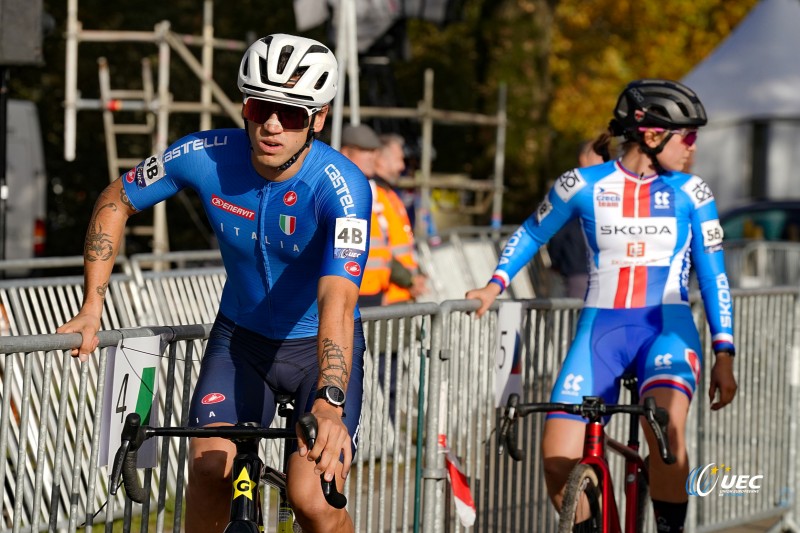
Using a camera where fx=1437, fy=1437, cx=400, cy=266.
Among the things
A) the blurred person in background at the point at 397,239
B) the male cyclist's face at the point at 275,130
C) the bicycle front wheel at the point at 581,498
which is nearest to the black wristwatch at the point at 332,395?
the male cyclist's face at the point at 275,130

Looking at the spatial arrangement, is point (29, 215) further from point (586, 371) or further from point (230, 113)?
point (586, 371)

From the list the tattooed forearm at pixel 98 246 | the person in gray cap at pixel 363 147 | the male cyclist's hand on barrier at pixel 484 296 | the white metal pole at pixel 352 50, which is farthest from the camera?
the white metal pole at pixel 352 50

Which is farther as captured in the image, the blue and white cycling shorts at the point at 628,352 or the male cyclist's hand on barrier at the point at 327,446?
the blue and white cycling shorts at the point at 628,352

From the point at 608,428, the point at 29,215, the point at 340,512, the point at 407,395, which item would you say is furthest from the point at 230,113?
the point at 340,512

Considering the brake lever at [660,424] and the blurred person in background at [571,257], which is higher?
the blurred person in background at [571,257]

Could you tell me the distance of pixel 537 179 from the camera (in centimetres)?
2684

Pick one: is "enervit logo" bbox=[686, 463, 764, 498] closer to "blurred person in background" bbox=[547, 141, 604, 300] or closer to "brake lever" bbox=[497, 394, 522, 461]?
"blurred person in background" bbox=[547, 141, 604, 300]

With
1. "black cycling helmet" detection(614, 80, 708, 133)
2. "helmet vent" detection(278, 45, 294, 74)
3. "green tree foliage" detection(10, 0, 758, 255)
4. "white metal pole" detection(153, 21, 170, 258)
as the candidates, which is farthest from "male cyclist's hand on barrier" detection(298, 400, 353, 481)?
"green tree foliage" detection(10, 0, 758, 255)

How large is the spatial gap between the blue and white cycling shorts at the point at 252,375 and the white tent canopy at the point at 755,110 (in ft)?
69.9

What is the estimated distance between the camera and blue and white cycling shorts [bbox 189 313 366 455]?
4.70 meters

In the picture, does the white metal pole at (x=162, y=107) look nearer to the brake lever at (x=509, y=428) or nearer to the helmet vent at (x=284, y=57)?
the brake lever at (x=509, y=428)

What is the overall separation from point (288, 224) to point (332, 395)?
2.83 ft

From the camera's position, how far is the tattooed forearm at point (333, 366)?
166 inches

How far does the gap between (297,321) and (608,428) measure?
2.91m
